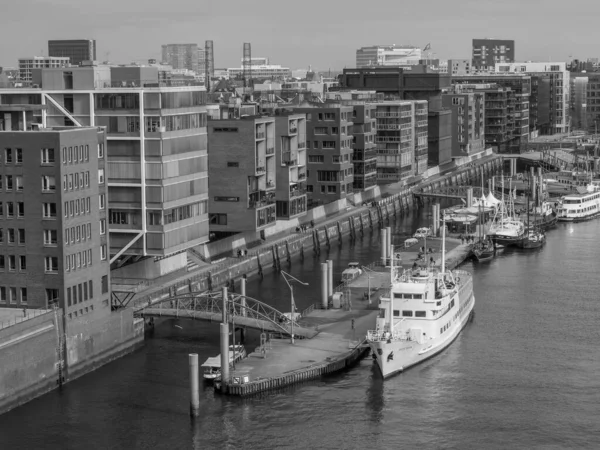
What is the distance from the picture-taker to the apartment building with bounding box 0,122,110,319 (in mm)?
67875

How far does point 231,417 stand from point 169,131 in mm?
28637

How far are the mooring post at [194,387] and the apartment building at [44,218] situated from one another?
10.1 m

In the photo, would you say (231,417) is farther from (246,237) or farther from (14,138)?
(246,237)

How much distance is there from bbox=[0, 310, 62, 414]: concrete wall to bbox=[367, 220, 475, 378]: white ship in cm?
1694

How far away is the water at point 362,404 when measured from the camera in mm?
58781

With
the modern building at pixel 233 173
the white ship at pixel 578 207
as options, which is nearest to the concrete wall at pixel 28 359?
the modern building at pixel 233 173

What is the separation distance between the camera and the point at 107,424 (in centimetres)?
6062

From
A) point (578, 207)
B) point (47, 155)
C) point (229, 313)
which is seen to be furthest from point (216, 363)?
point (578, 207)

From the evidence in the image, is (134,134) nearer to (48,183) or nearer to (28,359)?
(48,183)

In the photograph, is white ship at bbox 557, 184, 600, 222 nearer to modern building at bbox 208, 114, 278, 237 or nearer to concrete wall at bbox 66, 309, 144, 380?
modern building at bbox 208, 114, 278, 237

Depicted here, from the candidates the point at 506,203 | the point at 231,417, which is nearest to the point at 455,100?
the point at 506,203

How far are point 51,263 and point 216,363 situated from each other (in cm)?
1032

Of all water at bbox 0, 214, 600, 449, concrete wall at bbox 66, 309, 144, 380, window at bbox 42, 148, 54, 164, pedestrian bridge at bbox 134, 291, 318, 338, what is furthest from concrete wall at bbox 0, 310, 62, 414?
pedestrian bridge at bbox 134, 291, 318, 338

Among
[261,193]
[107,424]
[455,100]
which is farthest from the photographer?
[455,100]
